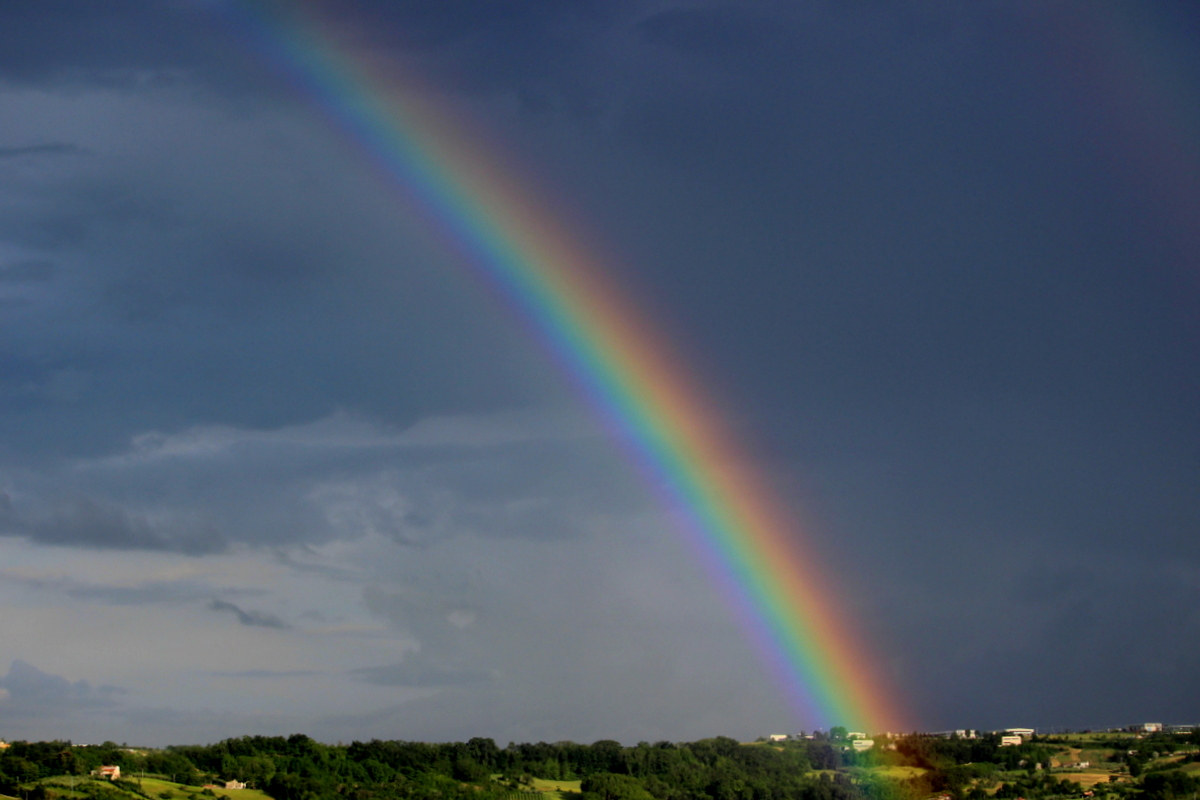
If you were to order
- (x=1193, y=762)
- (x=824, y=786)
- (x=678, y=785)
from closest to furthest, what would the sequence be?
(x=1193, y=762) < (x=824, y=786) < (x=678, y=785)

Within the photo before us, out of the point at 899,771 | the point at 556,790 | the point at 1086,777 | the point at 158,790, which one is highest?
the point at 899,771

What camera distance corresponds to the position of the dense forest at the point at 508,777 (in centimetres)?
12606

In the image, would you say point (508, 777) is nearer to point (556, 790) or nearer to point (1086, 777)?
point (556, 790)

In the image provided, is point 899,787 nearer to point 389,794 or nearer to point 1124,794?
point 1124,794

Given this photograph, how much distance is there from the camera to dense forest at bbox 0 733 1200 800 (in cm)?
12606

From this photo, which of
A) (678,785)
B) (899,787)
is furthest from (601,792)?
(899,787)

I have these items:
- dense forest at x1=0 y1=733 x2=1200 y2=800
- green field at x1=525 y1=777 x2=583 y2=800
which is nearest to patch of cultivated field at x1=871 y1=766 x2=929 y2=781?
dense forest at x1=0 y1=733 x2=1200 y2=800

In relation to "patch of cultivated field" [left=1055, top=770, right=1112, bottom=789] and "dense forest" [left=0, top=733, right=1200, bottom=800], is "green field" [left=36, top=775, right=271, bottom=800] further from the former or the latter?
"patch of cultivated field" [left=1055, top=770, right=1112, bottom=789]

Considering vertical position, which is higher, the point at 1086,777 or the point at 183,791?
the point at 1086,777

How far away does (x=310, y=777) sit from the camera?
152 m

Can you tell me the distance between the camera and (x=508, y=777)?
199m

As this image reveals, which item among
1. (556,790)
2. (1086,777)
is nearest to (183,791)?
(556,790)

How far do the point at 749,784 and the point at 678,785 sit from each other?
13012 mm

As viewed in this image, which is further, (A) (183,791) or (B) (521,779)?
(B) (521,779)
